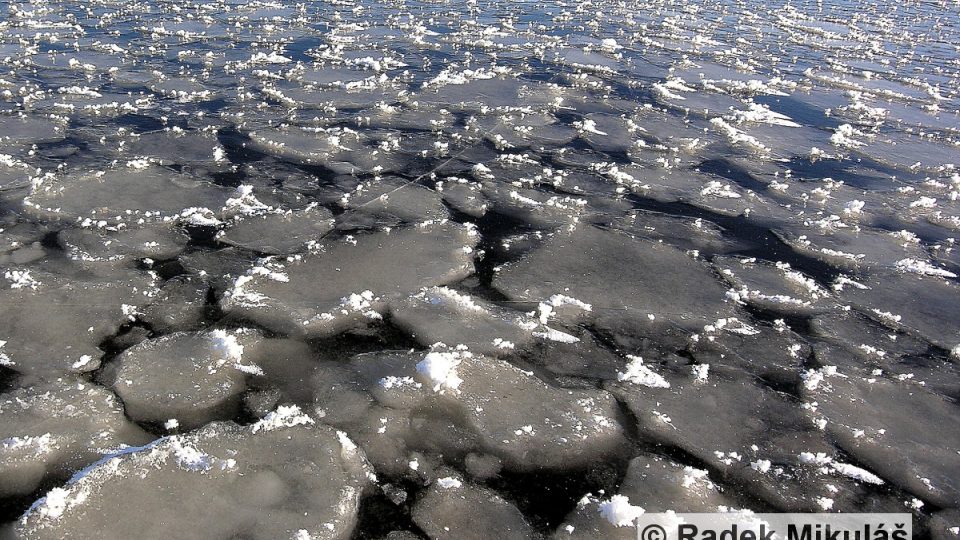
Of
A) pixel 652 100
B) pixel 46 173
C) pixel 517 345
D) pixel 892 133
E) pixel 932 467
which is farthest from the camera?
pixel 652 100

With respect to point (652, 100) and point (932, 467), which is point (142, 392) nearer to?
point (932, 467)

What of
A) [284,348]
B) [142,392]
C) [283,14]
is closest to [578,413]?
[284,348]

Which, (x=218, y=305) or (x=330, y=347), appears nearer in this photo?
(x=330, y=347)

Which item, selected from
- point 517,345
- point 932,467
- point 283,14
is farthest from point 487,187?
point 283,14

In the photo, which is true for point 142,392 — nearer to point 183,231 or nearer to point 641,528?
point 183,231

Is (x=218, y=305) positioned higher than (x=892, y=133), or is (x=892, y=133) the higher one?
(x=892, y=133)

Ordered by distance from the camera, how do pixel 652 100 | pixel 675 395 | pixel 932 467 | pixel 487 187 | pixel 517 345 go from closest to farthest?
pixel 932 467, pixel 675 395, pixel 517 345, pixel 487 187, pixel 652 100
